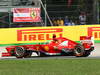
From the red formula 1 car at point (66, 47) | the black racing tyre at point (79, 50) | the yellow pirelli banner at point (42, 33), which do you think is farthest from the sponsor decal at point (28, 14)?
the black racing tyre at point (79, 50)

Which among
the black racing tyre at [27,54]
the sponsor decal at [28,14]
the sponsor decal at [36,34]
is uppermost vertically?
the sponsor decal at [28,14]

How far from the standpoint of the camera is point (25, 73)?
33.0ft

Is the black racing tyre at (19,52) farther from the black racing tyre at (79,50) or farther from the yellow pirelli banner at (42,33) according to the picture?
the yellow pirelli banner at (42,33)

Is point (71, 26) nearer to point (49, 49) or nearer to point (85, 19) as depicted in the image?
point (85, 19)

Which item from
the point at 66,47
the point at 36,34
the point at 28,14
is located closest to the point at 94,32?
the point at 36,34

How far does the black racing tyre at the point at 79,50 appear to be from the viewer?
14844mm

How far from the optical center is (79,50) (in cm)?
1493

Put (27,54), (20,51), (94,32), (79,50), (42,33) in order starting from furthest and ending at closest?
(94,32), (42,33), (27,54), (20,51), (79,50)

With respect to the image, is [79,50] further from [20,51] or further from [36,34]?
[36,34]

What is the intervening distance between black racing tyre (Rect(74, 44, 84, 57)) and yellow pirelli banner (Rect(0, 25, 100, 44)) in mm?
7140

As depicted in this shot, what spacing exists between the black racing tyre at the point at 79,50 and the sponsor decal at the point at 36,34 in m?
7.22

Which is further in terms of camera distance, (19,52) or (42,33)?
(42,33)

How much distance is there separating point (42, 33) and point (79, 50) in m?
7.72

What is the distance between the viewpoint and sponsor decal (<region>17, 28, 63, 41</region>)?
73.1ft
